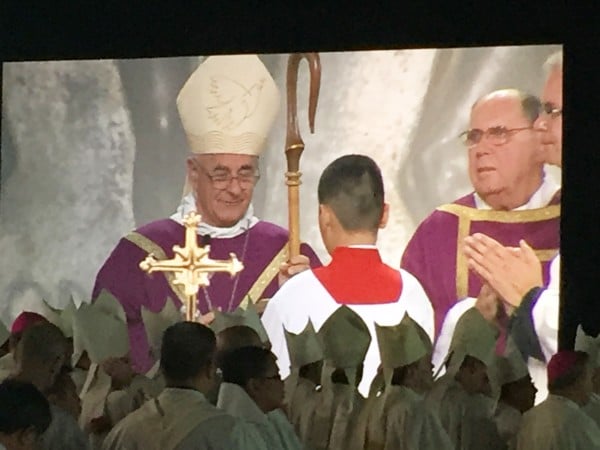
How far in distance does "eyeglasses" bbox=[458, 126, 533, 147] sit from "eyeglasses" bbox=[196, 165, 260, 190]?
0.47m

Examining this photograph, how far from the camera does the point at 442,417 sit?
253 centimetres

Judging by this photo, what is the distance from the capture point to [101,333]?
2.64 m

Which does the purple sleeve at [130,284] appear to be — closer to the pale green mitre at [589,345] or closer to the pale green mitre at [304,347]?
the pale green mitre at [304,347]

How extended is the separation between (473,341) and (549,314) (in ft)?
0.56

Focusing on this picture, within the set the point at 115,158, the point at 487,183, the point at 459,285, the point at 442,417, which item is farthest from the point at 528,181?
the point at 115,158

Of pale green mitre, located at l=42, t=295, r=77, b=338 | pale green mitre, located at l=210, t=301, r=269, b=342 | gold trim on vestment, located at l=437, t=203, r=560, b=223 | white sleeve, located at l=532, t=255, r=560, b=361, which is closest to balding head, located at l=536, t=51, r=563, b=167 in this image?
gold trim on vestment, located at l=437, t=203, r=560, b=223

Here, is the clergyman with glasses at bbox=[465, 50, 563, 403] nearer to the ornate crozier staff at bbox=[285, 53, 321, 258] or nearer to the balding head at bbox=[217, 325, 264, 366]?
the ornate crozier staff at bbox=[285, 53, 321, 258]

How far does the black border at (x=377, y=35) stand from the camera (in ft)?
8.44

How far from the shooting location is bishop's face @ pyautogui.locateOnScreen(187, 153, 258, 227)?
8.87 feet

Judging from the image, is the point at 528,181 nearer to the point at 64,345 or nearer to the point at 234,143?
the point at 234,143

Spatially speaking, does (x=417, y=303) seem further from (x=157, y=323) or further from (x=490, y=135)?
(x=157, y=323)

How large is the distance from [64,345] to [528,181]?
1.07 metres

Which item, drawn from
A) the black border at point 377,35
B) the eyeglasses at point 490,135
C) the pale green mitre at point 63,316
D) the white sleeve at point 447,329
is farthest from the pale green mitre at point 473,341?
the pale green mitre at point 63,316

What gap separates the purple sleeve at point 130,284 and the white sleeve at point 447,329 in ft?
2.09
